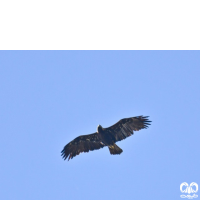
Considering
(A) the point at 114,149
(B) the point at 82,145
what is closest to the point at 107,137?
(A) the point at 114,149

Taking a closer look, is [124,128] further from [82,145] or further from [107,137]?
[82,145]

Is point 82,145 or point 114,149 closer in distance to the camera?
point 114,149

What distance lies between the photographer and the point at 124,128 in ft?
67.2

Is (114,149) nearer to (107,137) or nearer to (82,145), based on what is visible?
(107,137)

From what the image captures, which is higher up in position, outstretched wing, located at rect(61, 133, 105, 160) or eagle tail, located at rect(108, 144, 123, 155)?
outstretched wing, located at rect(61, 133, 105, 160)

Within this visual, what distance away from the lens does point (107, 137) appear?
20.4 m

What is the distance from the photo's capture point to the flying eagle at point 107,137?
66.4 ft

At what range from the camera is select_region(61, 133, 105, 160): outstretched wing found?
21062 mm

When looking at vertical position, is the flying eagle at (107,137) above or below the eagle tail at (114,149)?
above

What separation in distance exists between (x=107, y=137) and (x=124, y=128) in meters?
1.07

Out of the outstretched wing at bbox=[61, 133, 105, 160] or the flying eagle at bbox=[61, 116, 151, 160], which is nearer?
the flying eagle at bbox=[61, 116, 151, 160]

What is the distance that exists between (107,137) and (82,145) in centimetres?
173

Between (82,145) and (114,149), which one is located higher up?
(82,145)
